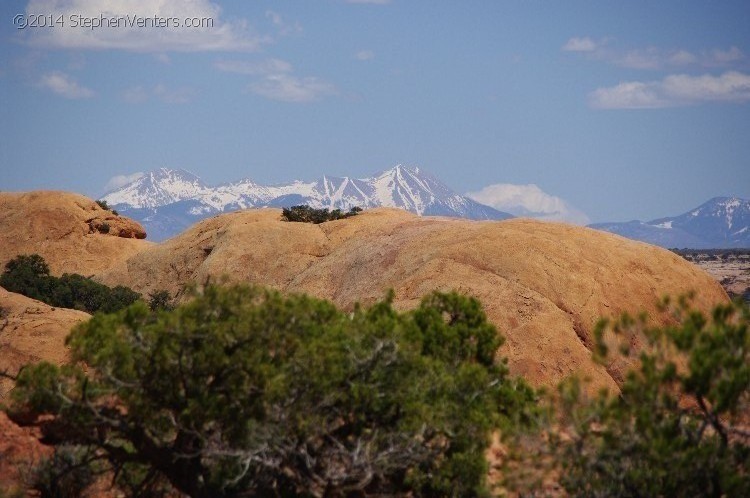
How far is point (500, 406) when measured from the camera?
904 inches

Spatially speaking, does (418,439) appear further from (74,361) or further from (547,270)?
(547,270)

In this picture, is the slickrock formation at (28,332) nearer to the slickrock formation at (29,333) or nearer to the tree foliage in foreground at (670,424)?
the slickrock formation at (29,333)

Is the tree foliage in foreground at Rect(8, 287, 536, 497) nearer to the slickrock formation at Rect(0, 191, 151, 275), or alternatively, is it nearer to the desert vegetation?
the desert vegetation

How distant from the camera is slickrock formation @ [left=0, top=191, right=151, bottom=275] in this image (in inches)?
2630

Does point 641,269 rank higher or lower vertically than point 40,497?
higher

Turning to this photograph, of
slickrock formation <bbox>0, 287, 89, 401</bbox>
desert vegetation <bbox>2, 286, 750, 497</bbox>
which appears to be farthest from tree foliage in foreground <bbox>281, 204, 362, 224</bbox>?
desert vegetation <bbox>2, 286, 750, 497</bbox>

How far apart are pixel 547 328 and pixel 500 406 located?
35.5 feet

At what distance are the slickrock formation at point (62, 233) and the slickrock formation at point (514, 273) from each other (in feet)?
70.7

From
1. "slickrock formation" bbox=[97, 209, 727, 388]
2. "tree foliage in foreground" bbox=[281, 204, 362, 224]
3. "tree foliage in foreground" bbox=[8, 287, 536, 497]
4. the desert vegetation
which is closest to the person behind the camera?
the desert vegetation

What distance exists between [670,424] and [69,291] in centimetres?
4176

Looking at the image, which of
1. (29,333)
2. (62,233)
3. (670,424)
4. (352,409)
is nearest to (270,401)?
(352,409)

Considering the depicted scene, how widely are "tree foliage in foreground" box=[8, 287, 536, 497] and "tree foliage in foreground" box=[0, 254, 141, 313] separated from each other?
30.4 m

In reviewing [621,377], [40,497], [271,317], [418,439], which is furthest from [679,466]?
[621,377]

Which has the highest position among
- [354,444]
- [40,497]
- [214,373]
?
[214,373]
